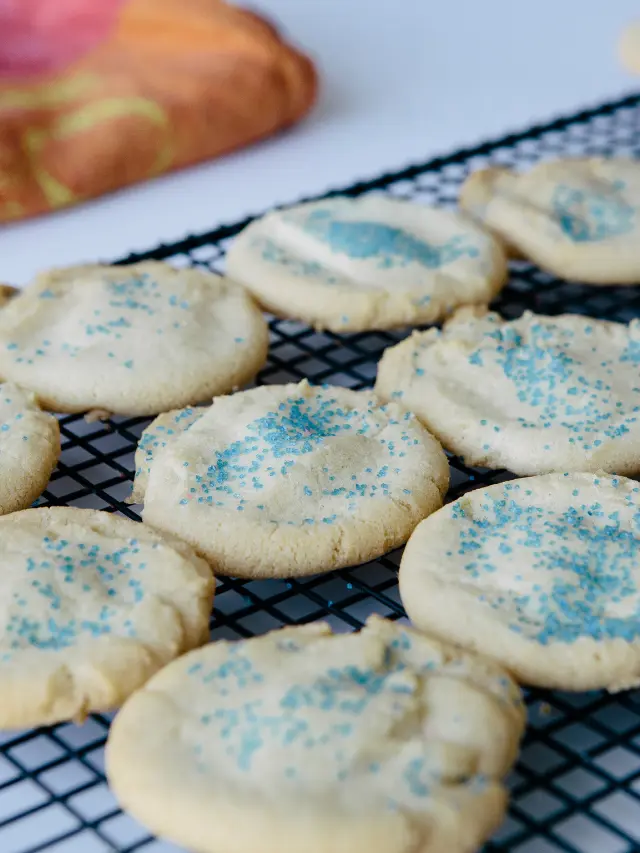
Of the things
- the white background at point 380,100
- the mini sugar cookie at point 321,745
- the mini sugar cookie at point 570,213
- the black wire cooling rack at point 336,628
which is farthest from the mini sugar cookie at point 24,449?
the mini sugar cookie at point 570,213

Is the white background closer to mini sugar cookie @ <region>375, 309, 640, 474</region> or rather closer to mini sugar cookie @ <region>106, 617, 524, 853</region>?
mini sugar cookie @ <region>375, 309, 640, 474</region>

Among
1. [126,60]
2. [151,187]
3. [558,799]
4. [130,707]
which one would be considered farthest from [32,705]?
[126,60]

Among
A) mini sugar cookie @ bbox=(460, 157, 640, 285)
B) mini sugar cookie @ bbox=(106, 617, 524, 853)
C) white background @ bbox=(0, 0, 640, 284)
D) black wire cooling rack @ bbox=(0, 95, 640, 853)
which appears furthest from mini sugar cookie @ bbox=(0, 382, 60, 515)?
mini sugar cookie @ bbox=(460, 157, 640, 285)

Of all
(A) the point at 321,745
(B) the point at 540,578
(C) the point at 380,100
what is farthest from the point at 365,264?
(C) the point at 380,100

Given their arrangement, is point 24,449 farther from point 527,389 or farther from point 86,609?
point 527,389

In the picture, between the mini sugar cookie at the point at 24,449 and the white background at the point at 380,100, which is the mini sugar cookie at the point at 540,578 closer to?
the mini sugar cookie at the point at 24,449

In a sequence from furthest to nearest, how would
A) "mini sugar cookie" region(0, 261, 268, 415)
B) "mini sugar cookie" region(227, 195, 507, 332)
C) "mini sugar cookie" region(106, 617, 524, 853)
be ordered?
"mini sugar cookie" region(227, 195, 507, 332) < "mini sugar cookie" region(0, 261, 268, 415) < "mini sugar cookie" region(106, 617, 524, 853)
